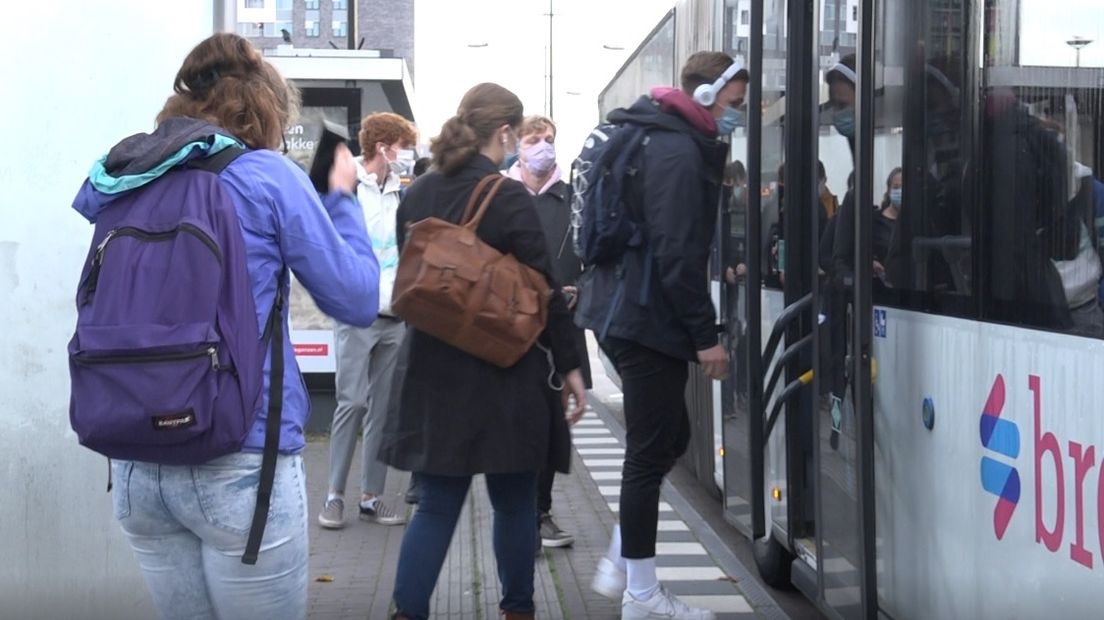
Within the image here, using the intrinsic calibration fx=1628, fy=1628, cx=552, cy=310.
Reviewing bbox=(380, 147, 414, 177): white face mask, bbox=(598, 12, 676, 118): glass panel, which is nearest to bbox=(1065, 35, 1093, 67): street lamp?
bbox=(380, 147, 414, 177): white face mask

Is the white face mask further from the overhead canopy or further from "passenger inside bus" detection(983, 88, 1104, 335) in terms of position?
"passenger inside bus" detection(983, 88, 1104, 335)

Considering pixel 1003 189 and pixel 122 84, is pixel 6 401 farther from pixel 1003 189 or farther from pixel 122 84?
pixel 1003 189

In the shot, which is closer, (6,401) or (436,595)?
(6,401)

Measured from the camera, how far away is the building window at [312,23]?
11650 centimetres

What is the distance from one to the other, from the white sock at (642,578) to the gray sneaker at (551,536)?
1.75 m

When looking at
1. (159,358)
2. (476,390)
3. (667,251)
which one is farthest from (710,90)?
(159,358)

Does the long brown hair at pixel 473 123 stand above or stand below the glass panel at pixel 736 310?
above

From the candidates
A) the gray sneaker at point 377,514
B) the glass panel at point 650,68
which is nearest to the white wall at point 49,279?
the gray sneaker at point 377,514

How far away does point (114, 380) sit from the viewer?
296 centimetres

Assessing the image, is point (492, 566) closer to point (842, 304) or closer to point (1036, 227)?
point (842, 304)

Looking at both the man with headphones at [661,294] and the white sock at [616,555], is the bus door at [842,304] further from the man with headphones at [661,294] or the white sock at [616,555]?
the white sock at [616,555]

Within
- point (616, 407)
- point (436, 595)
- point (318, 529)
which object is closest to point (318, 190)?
point (436, 595)

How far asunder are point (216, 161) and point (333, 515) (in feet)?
16.3

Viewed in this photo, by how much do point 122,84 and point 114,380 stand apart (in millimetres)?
2341
